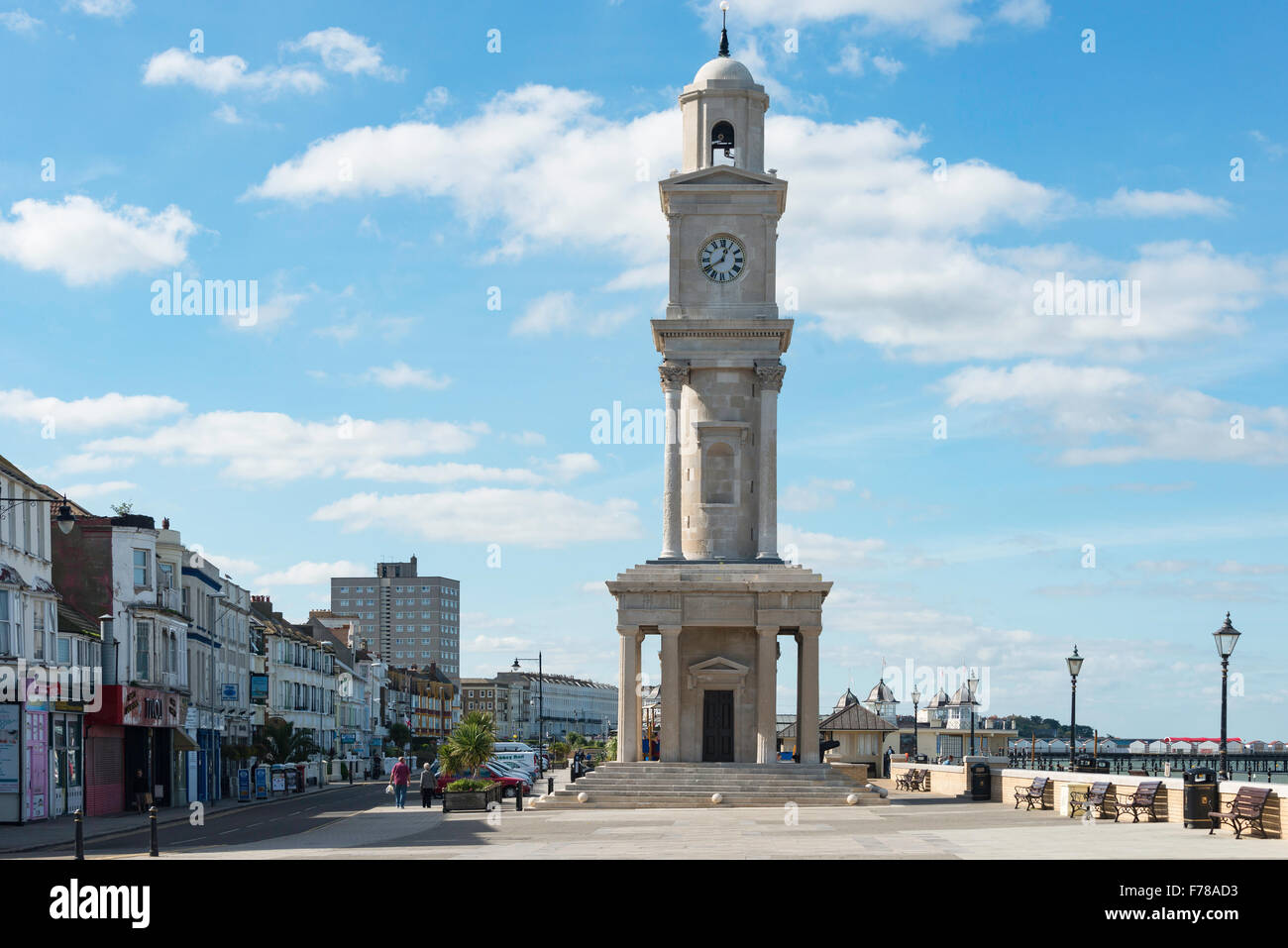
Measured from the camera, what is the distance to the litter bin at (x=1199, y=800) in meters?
32.8

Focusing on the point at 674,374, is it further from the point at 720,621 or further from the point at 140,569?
the point at 140,569

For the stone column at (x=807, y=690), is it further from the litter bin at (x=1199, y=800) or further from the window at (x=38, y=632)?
the window at (x=38, y=632)

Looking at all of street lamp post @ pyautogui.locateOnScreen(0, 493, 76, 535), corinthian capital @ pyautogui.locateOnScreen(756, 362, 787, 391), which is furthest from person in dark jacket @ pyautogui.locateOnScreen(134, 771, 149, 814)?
corinthian capital @ pyautogui.locateOnScreen(756, 362, 787, 391)

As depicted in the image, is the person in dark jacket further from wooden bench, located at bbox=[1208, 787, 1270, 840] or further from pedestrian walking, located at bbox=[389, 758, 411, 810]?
wooden bench, located at bbox=[1208, 787, 1270, 840]

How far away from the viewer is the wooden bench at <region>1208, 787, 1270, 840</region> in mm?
30172

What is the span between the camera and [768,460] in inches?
2280

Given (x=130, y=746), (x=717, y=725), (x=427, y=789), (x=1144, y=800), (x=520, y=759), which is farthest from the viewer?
(x=520, y=759)

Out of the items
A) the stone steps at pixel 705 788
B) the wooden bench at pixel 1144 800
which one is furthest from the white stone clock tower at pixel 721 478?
the wooden bench at pixel 1144 800

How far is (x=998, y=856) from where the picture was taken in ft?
88.2

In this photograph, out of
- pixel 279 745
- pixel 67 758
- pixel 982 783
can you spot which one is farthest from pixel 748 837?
pixel 279 745

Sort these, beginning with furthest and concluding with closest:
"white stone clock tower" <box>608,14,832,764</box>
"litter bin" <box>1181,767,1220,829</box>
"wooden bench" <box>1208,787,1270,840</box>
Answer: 1. "white stone clock tower" <box>608,14,832,764</box>
2. "litter bin" <box>1181,767,1220,829</box>
3. "wooden bench" <box>1208,787,1270,840</box>

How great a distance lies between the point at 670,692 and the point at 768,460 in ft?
30.9

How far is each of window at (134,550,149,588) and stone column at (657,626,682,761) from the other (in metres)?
21.4

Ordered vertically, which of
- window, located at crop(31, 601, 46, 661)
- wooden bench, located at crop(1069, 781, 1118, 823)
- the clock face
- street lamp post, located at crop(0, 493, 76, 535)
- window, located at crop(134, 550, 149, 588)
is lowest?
wooden bench, located at crop(1069, 781, 1118, 823)
